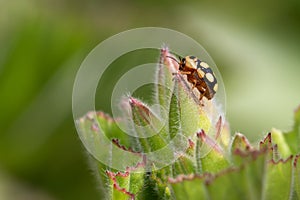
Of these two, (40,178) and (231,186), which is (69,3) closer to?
(40,178)

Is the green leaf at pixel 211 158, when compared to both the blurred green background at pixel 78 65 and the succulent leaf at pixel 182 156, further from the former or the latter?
the blurred green background at pixel 78 65

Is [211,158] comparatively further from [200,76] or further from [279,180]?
[200,76]

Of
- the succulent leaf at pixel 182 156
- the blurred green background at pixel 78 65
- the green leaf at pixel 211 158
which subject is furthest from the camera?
the blurred green background at pixel 78 65

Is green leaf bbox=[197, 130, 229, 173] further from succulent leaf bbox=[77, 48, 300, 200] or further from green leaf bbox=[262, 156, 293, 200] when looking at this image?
green leaf bbox=[262, 156, 293, 200]

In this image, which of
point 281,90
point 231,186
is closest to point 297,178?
point 231,186

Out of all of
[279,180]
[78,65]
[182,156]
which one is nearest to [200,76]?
[182,156]

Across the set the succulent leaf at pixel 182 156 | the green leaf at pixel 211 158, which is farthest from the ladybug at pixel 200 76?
the green leaf at pixel 211 158

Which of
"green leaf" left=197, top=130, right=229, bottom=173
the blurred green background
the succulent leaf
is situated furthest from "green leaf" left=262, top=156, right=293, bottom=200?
the blurred green background
